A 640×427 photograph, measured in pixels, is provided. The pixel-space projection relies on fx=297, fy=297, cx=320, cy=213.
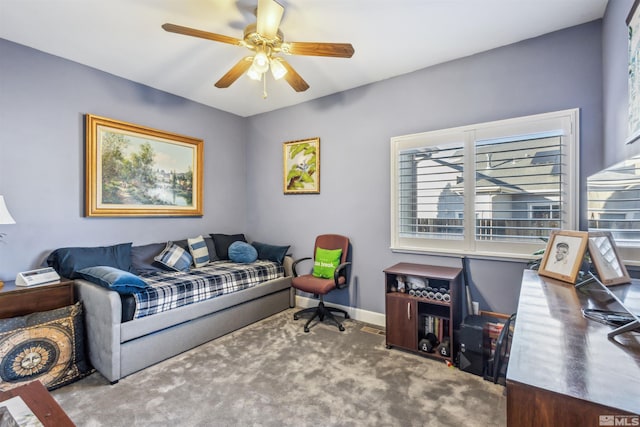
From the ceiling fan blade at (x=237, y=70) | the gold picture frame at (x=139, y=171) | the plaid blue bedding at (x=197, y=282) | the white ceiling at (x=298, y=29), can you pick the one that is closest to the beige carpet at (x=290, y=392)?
the plaid blue bedding at (x=197, y=282)

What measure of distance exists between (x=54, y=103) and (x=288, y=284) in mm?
3087

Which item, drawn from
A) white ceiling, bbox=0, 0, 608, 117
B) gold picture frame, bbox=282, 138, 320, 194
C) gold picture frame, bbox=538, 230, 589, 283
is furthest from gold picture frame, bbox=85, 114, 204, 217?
gold picture frame, bbox=538, 230, 589, 283

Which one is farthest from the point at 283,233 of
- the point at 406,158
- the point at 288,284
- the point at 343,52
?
the point at 343,52

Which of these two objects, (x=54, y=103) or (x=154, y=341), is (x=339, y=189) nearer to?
(x=154, y=341)

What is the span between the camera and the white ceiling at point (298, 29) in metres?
2.15

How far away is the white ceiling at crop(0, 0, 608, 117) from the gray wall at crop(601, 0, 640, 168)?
0.28m

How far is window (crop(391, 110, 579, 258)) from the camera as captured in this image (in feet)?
8.02

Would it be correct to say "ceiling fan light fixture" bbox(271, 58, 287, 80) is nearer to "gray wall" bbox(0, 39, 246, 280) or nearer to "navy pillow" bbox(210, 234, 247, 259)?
"gray wall" bbox(0, 39, 246, 280)

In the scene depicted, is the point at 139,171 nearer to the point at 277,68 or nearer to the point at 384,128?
the point at 277,68

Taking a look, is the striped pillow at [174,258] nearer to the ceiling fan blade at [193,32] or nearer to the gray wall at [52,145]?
the gray wall at [52,145]

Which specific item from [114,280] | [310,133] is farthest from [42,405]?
[310,133]

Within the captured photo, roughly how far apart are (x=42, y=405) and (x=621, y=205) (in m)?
2.77

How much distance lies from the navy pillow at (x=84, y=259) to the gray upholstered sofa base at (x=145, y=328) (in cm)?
24

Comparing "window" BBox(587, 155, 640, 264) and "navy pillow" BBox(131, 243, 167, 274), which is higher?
"window" BBox(587, 155, 640, 264)
